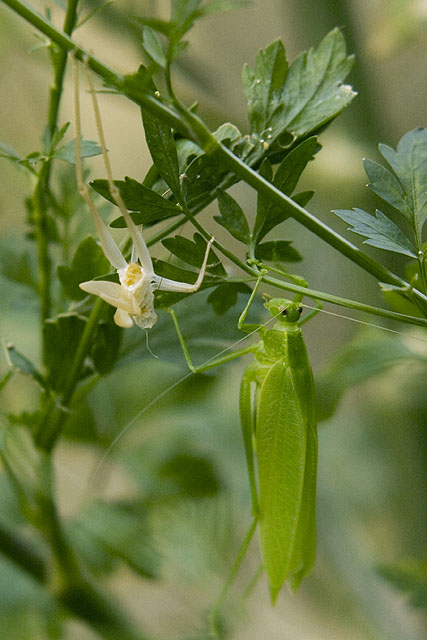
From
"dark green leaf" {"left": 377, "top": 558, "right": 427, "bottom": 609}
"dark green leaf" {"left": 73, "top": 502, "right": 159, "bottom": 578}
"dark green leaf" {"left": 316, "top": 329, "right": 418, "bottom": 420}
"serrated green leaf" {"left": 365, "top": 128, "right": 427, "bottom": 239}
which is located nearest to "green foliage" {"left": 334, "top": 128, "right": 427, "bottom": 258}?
"serrated green leaf" {"left": 365, "top": 128, "right": 427, "bottom": 239}

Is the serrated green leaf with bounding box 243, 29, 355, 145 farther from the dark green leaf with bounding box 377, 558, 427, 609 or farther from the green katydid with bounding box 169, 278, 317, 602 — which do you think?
the dark green leaf with bounding box 377, 558, 427, 609

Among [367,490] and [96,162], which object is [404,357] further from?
[96,162]

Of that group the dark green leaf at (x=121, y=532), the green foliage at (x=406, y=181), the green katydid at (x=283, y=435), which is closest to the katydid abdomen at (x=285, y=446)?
the green katydid at (x=283, y=435)

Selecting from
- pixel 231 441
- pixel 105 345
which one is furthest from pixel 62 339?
pixel 231 441

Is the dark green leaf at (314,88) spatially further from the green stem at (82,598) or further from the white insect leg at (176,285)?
the green stem at (82,598)

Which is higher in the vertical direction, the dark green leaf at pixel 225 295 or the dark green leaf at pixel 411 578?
the dark green leaf at pixel 225 295

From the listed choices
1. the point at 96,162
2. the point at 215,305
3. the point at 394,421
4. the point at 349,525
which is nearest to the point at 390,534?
the point at 349,525

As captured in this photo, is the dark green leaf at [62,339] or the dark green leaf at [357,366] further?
the dark green leaf at [357,366]
